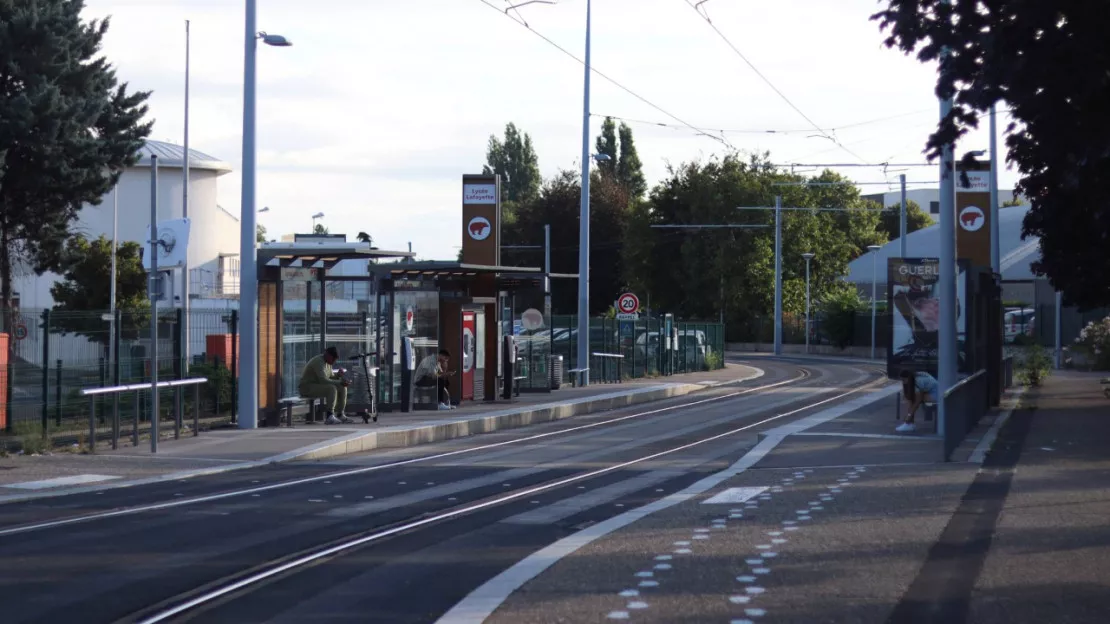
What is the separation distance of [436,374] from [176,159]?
4421 centimetres

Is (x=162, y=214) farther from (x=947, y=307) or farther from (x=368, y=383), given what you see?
(x=947, y=307)

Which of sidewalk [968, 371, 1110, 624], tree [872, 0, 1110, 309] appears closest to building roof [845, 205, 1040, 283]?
sidewalk [968, 371, 1110, 624]

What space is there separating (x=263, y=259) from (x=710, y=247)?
5549 centimetres

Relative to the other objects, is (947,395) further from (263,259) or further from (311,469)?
(263,259)

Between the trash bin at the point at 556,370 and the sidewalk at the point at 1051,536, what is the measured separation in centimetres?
1596

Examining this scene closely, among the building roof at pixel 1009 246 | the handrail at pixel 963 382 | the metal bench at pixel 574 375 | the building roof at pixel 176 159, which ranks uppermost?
the building roof at pixel 176 159

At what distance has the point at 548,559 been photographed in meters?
9.22

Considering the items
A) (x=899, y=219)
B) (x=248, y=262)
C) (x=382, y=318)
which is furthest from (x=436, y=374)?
(x=899, y=219)

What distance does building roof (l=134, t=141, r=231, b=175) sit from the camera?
6575cm

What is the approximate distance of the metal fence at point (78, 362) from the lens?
59.9 ft

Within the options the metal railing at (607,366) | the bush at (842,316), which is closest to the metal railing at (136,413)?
the metal railing at (607,366)

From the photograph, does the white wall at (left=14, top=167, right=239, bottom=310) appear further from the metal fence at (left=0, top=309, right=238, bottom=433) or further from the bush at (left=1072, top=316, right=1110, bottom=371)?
the metal fence at (left=0, top=309, right=238, bottom=433)

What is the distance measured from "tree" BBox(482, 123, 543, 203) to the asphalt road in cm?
9615

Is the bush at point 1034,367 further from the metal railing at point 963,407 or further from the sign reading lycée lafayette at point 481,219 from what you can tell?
the sign reading lycée lafayette at point 481,219
